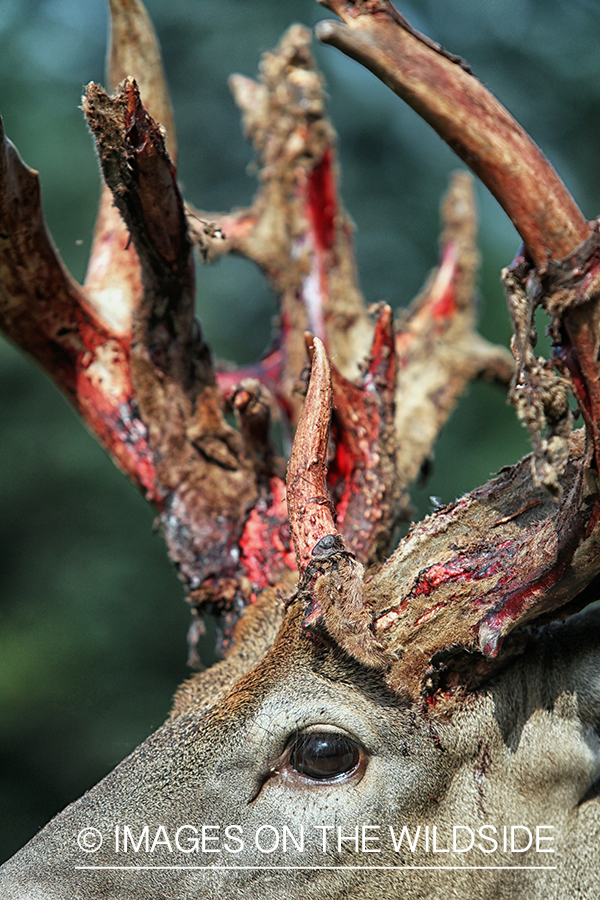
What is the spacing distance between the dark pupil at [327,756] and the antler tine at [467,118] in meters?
0.94

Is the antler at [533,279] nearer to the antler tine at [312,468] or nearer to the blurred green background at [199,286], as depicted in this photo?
the antler tine at [312,468]

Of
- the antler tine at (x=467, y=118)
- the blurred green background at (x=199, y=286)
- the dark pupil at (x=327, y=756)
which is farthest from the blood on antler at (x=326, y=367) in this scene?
the blurred green background at (x=199, y=286)

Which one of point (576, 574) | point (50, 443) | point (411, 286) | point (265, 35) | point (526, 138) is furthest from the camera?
point (411, 286)

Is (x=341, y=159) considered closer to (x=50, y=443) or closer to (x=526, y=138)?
(x=50, y=443)

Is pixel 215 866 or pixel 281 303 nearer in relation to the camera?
pixel 215 866

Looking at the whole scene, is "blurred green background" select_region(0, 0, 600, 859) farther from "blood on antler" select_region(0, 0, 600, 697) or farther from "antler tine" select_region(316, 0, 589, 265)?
"antler tine" select_region(316, 0, 589, 265)

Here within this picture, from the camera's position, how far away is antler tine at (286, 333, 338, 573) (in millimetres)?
1670

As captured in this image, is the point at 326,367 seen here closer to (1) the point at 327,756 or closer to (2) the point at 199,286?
(1) the point at 327,756

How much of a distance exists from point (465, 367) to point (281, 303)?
774 mm

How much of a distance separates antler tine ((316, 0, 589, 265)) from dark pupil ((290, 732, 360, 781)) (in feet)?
3.10

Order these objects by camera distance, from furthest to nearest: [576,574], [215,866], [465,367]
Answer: [465,367]
[215,866]
[576,574]

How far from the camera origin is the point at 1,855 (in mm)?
2820

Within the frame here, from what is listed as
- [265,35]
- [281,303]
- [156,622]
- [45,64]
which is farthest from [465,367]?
[265,35]

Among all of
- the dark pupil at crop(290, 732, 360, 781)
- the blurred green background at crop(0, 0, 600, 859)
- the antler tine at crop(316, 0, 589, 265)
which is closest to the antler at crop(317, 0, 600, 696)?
the antler tine at crop(316, 0, 589, 265)
